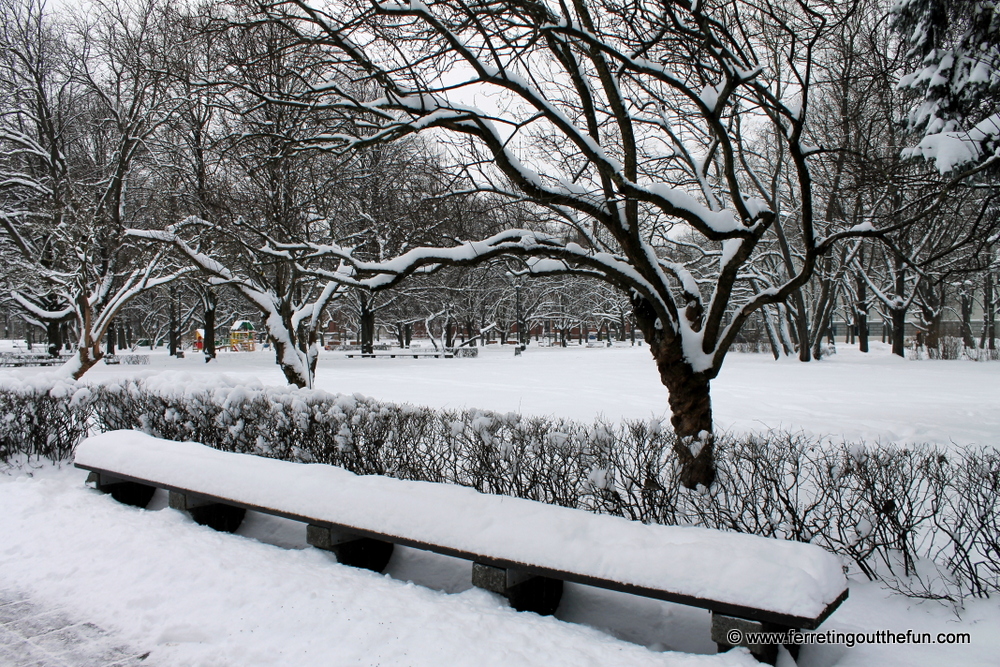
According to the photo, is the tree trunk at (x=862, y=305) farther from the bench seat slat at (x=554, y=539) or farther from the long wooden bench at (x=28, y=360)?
the long wooden bench at (x=28, y=360)

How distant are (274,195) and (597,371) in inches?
543

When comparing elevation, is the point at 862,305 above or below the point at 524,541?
above

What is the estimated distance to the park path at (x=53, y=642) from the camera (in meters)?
3.38

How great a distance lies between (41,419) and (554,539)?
7.47m

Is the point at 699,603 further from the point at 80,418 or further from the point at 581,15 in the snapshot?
the point at 80,418

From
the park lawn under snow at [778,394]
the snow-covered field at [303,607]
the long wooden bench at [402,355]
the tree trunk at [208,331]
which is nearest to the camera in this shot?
the snow-covered field at [303,607]

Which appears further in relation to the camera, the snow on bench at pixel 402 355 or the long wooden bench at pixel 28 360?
the snow on bench at pixel 402 355

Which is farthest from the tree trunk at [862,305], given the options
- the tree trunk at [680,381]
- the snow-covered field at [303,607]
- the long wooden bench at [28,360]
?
the long wooden bench at [28,360]

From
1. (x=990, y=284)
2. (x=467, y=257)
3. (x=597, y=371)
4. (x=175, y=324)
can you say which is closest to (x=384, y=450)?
(x=467, y=257)

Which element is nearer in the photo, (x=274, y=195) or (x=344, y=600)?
(x=344, y=600)

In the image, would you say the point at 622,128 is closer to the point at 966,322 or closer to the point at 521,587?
the point at 521,587

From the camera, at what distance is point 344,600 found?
3939 millimetres

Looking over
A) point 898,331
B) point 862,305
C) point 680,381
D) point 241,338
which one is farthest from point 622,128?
point 241,338

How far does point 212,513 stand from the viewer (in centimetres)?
564
